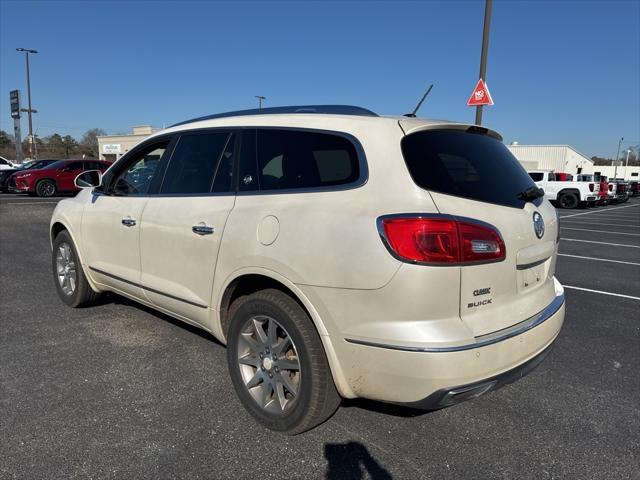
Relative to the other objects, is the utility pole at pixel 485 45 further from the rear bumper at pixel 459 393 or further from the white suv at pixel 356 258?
the rear bumper at pixel 459 393

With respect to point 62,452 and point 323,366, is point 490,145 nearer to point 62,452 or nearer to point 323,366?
point 323,366

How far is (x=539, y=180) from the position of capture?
2353 cm

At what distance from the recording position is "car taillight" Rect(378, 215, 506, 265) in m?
2.05

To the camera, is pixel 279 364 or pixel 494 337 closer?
pixel 494 337

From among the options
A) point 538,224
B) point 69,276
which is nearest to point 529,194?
point 538,224

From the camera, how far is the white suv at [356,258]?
207 centimetres

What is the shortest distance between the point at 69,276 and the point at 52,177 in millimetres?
16387

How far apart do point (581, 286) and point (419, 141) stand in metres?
4.92

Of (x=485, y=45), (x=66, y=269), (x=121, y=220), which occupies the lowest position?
(x=66, y=269)

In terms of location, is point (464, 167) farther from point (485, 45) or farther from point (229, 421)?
point (485, 45)

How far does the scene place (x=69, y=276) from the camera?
184 inches

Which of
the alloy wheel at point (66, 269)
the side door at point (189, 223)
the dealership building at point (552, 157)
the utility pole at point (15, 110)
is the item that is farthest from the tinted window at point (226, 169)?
the dealership building at point (552, 157)

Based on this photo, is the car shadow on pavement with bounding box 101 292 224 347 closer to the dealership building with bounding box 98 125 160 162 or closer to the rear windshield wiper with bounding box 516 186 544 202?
the rear windshield wiper with bounding box 516 186 544 202

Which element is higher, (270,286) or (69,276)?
(270,286)
